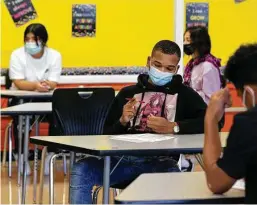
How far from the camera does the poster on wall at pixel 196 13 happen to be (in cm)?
848

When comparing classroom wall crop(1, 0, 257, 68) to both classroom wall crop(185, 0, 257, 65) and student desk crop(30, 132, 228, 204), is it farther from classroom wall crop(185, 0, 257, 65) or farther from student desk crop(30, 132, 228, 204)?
student desk crop(30, 132, 228, 204)

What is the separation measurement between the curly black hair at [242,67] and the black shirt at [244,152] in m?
0.12

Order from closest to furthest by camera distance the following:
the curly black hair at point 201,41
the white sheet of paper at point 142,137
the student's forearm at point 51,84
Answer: the white sheet of paper at point 142,137 < the curly black hair at point 201,41 < the student's forearm at point 51,84

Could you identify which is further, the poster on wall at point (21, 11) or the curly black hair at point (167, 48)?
the poster on wall at point (21, 11)

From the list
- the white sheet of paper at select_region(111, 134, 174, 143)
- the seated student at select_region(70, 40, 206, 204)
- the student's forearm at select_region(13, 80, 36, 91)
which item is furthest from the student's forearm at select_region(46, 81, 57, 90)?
the white sheet of paper at select_region(111, 134, 174, 143)

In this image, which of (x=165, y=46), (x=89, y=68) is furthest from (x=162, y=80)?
(x=89, y=68)

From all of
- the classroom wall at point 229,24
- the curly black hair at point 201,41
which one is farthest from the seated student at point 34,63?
the classroom wall at point 229,24

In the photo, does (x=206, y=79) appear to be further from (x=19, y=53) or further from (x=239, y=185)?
(x=239, y=185)

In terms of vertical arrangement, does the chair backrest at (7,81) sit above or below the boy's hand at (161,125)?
below

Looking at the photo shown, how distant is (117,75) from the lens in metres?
8.35

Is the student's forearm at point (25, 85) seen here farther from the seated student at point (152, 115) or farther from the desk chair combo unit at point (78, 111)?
the seated student at point (152, 115)

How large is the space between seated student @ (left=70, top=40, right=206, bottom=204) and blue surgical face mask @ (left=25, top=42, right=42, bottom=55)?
3.32 metres

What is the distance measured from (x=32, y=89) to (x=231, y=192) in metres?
4.96

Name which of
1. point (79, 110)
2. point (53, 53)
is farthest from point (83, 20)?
point (79, 110)
